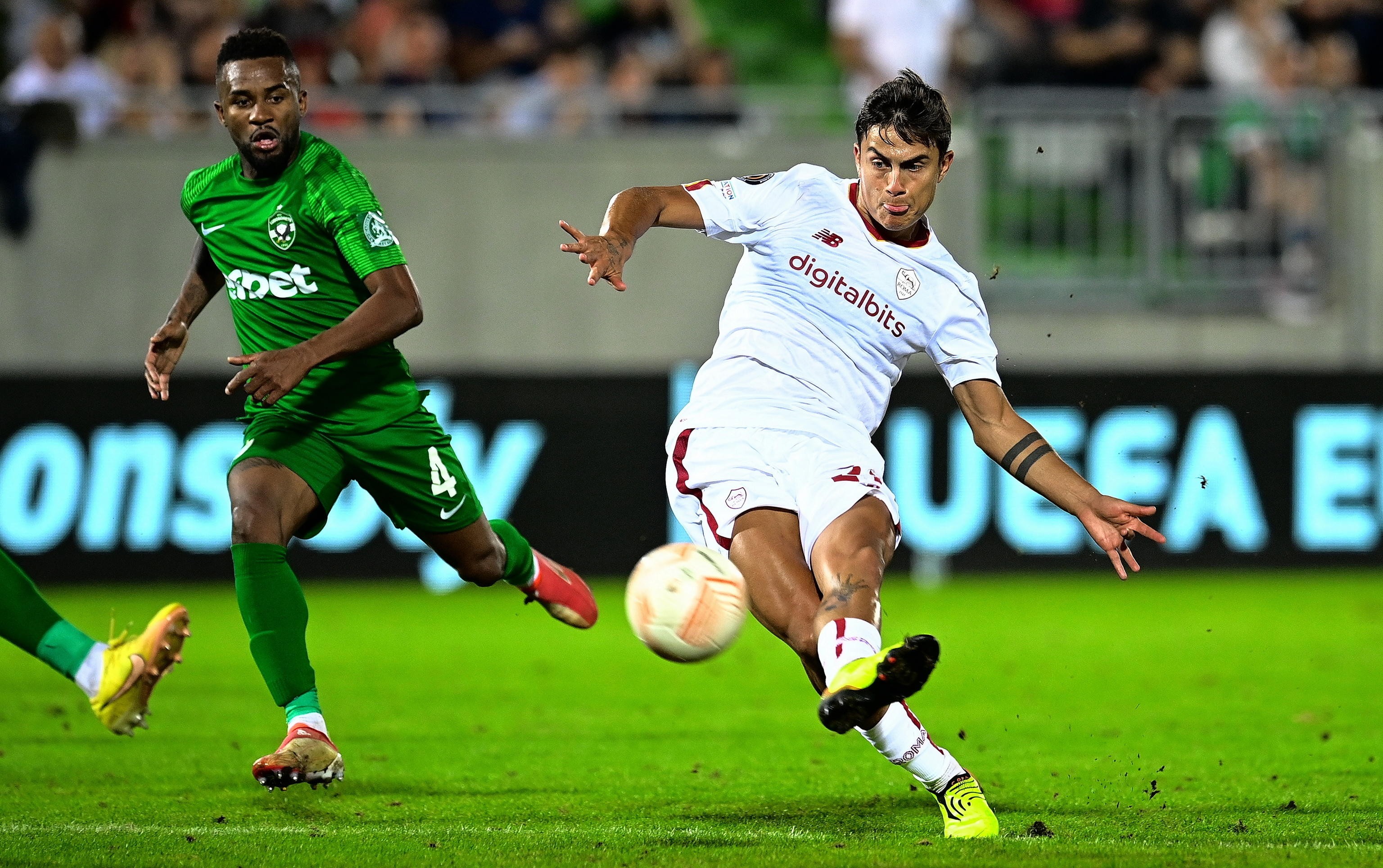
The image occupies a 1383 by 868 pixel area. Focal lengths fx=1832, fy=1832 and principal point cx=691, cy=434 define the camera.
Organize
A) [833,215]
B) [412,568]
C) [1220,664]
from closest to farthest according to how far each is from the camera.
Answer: [833,215], [1220,664], [412,568]

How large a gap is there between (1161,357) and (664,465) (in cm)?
415

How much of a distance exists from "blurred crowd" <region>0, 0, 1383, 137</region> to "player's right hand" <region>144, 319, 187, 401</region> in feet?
24.9

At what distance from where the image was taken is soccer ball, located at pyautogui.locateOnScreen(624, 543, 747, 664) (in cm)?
518

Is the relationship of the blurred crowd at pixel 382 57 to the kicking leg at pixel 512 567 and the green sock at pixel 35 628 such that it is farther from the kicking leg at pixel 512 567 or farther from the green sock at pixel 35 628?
the green sock at pixel 35 628

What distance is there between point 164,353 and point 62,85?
27.6ft

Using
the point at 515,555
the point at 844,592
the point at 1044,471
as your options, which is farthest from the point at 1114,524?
the point at 515,555

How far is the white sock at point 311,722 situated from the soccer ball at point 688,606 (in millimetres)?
1118

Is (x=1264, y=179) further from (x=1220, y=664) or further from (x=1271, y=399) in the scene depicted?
(x=1220, y=664)

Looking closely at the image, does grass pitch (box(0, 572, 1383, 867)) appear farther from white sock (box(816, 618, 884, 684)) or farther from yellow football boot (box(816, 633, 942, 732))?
white sock (box(816, 618, 884, 684))

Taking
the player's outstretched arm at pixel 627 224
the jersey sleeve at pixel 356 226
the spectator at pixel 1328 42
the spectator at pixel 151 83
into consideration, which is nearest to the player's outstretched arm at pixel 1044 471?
the player's outstretched arm at pixel 627 224

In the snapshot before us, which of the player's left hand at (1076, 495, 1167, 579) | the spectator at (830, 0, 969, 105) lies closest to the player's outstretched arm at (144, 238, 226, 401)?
the player's left hand at (1076, 495, 1167, 579)

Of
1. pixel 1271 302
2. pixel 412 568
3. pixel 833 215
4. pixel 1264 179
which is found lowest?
pixel 412 568

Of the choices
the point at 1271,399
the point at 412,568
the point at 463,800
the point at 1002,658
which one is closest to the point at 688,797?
the point at 463,800

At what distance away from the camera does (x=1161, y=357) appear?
14.4 metres
